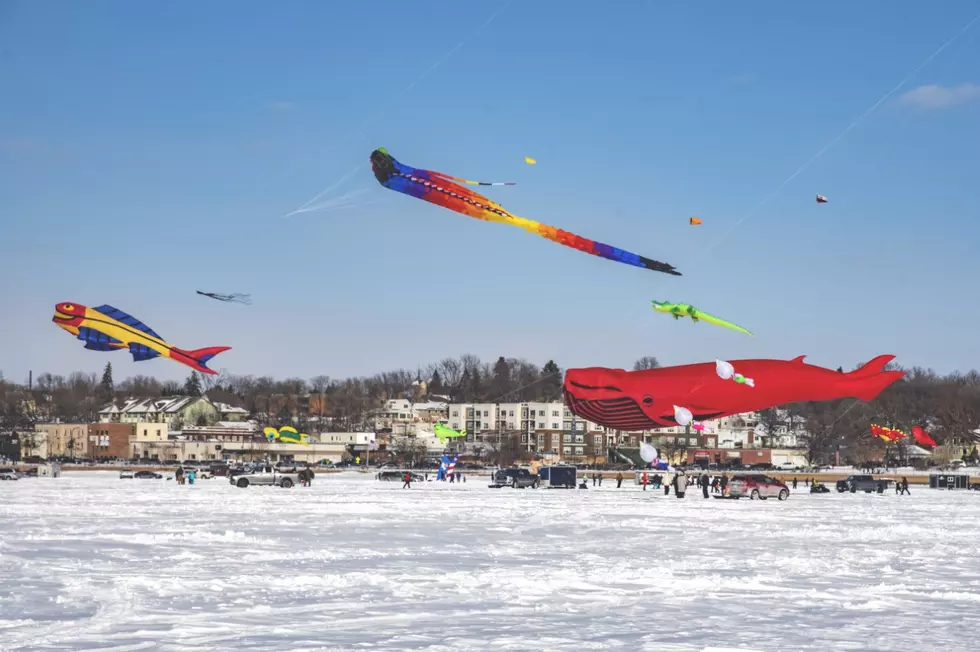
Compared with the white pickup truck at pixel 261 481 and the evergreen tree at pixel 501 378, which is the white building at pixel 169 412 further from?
the white pickup truck at pixel 261 481

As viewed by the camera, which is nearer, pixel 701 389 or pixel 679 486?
pixel 701 389

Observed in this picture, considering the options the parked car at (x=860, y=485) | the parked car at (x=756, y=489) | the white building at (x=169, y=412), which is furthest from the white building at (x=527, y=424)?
the parked car at (x=756, y=489)

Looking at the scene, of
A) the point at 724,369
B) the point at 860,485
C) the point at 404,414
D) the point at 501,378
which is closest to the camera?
the point at 724,369

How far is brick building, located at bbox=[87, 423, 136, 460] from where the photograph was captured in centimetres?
14350

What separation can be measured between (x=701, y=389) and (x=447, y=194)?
42.3 ft

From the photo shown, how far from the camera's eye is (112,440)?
5689 inches

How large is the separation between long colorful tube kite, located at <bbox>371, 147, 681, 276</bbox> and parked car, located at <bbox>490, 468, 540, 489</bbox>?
2704 cm

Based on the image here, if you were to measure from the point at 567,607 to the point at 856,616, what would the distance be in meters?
3.15

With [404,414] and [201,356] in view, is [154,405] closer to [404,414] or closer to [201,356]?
[404,414]

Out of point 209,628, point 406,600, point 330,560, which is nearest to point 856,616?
point 406,600

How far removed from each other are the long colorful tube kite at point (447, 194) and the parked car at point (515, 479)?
27040 mm

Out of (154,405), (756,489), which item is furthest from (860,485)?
(154,405)

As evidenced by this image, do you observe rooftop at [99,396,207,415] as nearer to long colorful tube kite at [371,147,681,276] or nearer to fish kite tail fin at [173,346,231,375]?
fish kite tail fin at [173,346,231,375]

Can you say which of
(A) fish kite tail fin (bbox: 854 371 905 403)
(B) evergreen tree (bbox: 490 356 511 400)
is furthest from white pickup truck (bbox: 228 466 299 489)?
(B) evergreen tree (bbox: 490 356 511 400)
